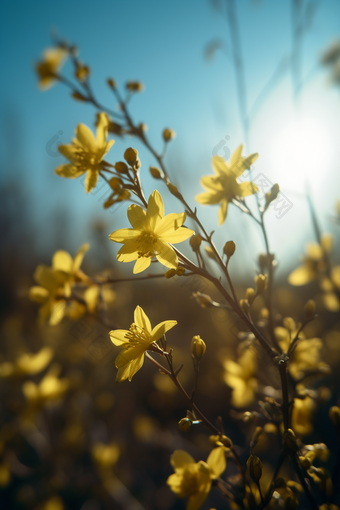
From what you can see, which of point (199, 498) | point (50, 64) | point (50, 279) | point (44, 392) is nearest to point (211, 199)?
point (50, 279)

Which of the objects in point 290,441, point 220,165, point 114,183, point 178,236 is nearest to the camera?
point 290,441

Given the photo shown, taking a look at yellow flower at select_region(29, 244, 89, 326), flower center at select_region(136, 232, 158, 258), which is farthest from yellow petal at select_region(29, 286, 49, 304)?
flower center at select_region(136, 232, 158, 258)

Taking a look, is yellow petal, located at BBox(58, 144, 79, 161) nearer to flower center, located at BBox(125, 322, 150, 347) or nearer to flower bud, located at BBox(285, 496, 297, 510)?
flower center, located at BBox(125, 322, 150, 347)

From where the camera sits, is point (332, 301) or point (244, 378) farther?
point (332, 301)

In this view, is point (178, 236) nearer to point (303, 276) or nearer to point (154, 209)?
point (154, 209)

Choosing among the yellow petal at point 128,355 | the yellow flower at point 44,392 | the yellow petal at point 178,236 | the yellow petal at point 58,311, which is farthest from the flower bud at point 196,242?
the yellow flower at point 44,392

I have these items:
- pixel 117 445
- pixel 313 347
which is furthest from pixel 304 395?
pixel 117 445
